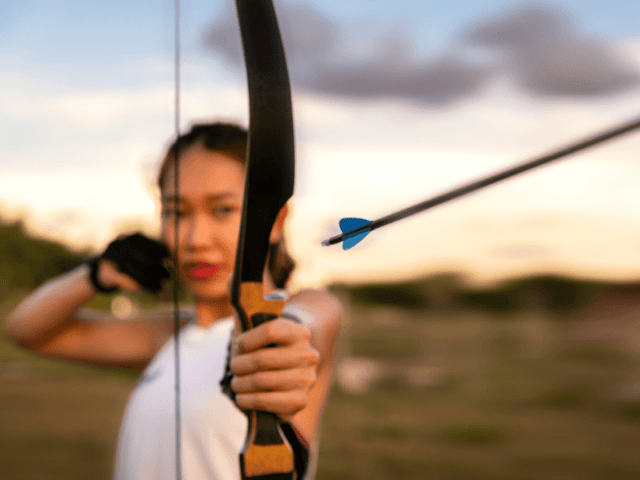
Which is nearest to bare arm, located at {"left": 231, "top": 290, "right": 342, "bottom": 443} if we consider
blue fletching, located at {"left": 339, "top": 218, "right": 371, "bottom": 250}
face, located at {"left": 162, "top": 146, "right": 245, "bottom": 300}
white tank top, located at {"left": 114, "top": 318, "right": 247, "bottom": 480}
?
blue fletching, located at {"left": 339, "top": 218, "right": 371, "bottom": 250}

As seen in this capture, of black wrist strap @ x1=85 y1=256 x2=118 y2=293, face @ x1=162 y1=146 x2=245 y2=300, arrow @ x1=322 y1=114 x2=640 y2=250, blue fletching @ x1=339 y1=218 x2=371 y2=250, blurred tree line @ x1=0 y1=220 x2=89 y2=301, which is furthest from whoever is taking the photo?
blurred tree line @ x1=0 y1=220 x2=89 y2=301

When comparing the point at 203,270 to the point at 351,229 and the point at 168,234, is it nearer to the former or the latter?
the point at 168,234

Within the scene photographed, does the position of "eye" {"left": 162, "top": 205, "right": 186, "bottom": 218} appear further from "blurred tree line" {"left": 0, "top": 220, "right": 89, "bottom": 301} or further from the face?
"blurred tree line" {"left": 0, "top": 220, "right": 89, "bottom": 301}

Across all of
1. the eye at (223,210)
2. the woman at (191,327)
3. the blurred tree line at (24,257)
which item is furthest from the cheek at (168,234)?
the blurred tree line at (24,257)

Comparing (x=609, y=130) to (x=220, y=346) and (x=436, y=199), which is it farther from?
(x=220, y=346)

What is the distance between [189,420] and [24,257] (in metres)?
16.0

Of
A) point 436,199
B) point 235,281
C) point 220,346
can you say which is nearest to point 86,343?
point 220,346

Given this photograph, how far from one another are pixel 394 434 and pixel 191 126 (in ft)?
29.0

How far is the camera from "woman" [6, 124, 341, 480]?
1.10 metres

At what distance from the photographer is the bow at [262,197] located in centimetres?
81

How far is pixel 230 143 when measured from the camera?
135cm

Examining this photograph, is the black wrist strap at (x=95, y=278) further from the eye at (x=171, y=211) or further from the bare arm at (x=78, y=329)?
the eye at (x=171, y=211)

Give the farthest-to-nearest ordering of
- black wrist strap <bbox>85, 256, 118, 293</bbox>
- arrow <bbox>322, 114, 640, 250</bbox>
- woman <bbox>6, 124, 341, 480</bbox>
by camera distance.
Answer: black wrist strap <bbox>85, 256, 118, 293</bbox>, woman <bbox>6, 124, 341, 480</bbox>, arrow <bbox>322, 114, 640, 250</bbox>

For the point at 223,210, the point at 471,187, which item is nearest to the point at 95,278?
the point at 223,210
